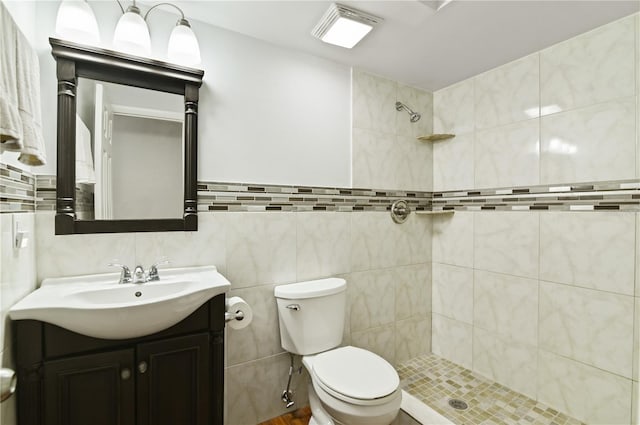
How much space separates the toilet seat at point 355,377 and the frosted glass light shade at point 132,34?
1.76 m

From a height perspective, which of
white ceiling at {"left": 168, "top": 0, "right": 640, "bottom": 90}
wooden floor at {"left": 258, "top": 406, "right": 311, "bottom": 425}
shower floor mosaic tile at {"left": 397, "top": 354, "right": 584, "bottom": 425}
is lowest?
Result: wooden floor at {"left": 258, "top": 406, "right": 311, "bottom": 425}

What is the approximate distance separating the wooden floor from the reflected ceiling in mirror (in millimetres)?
1315

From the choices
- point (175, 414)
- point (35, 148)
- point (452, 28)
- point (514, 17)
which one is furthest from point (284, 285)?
point (514, 17)

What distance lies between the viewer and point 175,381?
122 centimetres

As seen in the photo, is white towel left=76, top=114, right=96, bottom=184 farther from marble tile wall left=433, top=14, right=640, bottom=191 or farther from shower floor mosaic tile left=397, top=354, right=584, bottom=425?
marble tile wall left=433, top=14, right=640, bottom=191

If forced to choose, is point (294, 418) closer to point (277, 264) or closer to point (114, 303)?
point (277, 264)

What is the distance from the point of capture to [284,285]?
1824 millimetres

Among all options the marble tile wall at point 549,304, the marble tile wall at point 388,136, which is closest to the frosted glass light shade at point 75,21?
the marble tile wall at point 388,136

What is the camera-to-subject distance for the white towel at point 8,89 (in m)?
0.81

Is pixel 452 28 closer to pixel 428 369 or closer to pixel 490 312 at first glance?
pixel 490 312

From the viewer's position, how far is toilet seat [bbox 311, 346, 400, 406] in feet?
4.39

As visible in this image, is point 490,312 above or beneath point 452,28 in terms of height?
beneath

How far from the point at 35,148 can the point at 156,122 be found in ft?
2.07

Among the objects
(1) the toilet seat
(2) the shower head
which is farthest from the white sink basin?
(2) the shower head
